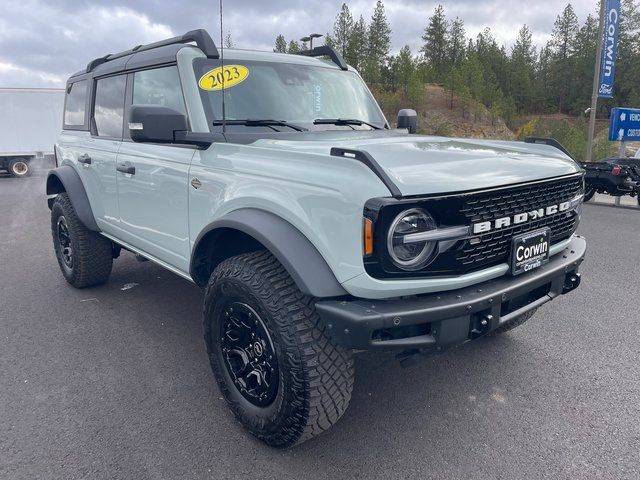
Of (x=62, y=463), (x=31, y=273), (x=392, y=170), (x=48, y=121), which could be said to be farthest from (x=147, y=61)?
(x=48, y=121)

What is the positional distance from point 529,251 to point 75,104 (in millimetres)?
4562

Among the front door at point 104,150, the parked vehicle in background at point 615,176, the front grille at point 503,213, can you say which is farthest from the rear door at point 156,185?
the parked vehicle in background at point 615,176

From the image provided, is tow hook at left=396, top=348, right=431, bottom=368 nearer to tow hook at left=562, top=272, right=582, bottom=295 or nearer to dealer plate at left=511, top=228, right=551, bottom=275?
dealer plate at left=511, top=228, right=551, bottom=275

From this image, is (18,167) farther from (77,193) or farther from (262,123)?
(262,123)

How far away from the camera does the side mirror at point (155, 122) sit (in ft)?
8.72

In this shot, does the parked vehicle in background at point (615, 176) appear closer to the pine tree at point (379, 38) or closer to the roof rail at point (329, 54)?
the roof rail at point (329, 54)

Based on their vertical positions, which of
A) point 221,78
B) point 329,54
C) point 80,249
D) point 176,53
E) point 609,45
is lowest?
Answer: point 80,249

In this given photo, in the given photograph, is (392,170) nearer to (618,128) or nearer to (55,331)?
(55,331)

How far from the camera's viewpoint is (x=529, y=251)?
2.45 meters

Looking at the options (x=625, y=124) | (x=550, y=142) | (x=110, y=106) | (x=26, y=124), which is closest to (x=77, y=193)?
(x=110, y=106)

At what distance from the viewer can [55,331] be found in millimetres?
3963

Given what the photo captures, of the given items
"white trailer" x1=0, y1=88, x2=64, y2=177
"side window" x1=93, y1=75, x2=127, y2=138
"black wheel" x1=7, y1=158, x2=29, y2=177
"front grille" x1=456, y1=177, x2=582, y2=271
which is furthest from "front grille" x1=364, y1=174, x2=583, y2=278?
"black wheel" x1=7, y1=158, x2=29, y2=177

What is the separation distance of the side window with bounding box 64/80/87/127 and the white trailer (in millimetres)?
15948

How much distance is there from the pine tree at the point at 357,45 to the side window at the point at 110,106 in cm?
3840
